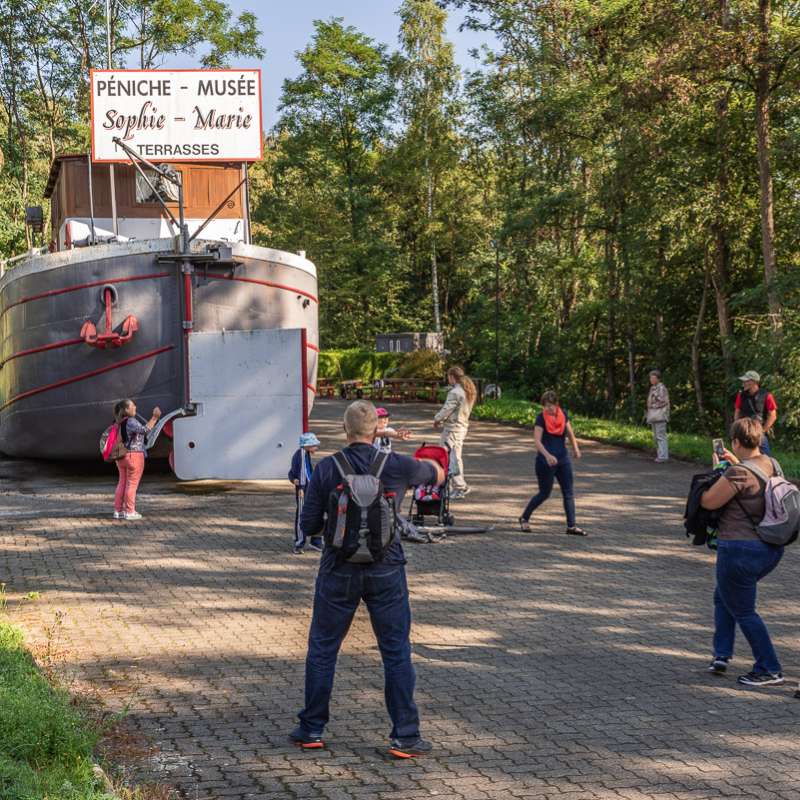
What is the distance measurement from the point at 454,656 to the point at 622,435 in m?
16.0

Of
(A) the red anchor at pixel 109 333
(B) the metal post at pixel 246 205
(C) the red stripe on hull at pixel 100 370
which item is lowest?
(C) the red stripe on hull at pixel 100 370

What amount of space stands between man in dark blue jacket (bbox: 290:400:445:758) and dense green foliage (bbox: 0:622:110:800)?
1.11 metres

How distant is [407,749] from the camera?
18.6 feet

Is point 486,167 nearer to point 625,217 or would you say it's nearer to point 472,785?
point 625,217

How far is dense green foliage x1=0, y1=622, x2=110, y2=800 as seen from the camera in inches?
178

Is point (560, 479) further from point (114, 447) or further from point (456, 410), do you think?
point (114, 447)

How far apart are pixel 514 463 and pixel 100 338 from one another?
7132 mm

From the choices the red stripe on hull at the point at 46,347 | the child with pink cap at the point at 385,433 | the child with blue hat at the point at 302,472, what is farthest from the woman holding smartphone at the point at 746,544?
the red stripe on hull at the point at 46,347

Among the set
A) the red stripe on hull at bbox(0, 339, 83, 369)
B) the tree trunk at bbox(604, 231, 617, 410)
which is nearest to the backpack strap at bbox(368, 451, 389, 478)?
the red stripe on hull at bbox(0, 339, 83, 369)

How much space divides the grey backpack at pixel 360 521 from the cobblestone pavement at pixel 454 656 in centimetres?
102

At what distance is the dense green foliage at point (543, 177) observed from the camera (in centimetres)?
2244

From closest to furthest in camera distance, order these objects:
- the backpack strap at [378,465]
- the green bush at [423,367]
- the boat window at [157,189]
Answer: the backpack strap at [378,465] → the boat window at [157,189] → the green bush at [423,367]

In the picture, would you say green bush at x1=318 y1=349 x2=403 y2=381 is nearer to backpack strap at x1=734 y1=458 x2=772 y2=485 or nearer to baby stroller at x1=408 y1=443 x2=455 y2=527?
baby stroller at x1=408 y1=443 x2=455 y2=527

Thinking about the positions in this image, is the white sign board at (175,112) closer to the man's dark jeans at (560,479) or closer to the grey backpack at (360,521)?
the man's dark jeans at (560,479)
